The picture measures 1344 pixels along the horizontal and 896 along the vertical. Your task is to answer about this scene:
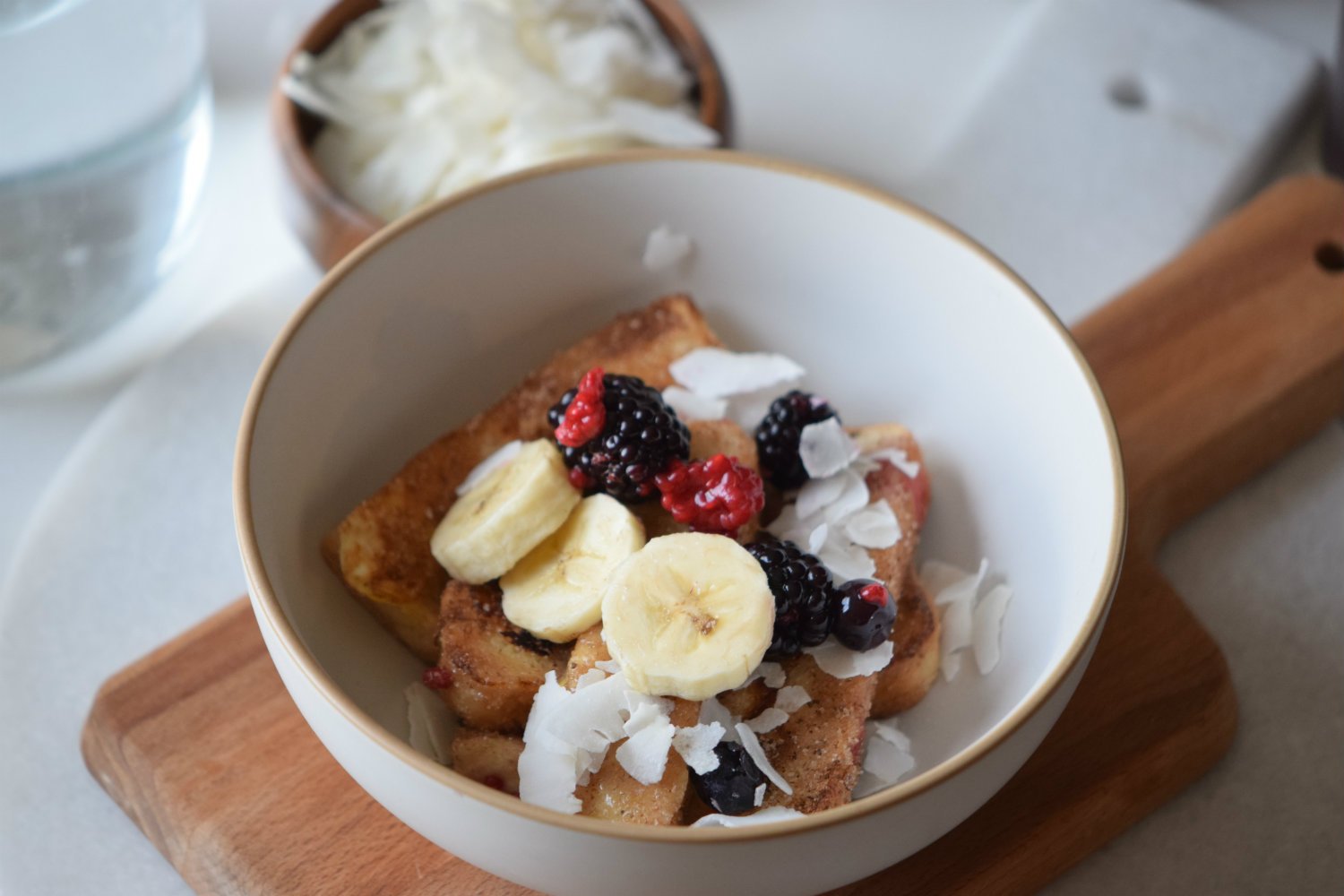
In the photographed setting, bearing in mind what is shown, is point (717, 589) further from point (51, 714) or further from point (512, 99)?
point (512, 99)

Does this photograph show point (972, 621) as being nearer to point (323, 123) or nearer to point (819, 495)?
point (819, 495)

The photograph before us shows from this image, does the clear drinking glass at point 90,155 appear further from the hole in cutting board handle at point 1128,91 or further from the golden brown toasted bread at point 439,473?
the hole in cutting board handle at point 1128,91

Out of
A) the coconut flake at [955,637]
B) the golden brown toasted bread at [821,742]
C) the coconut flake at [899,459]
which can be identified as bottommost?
the coconut flake at [955,637]

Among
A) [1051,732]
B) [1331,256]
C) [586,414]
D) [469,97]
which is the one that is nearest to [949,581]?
[1051,732]

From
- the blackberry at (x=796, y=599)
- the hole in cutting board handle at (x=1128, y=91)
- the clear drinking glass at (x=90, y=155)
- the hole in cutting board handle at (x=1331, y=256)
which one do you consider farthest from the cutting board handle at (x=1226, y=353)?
the clear drinking glass at (x=90, y=155)

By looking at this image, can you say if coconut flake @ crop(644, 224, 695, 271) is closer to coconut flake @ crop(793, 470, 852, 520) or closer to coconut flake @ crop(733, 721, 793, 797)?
coconut flake @ crop(793, 470, 852, 520)

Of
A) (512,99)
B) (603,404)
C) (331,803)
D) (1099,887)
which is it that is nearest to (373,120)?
(512,99)

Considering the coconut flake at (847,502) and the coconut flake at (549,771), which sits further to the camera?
the coconut flake at (847,502)
